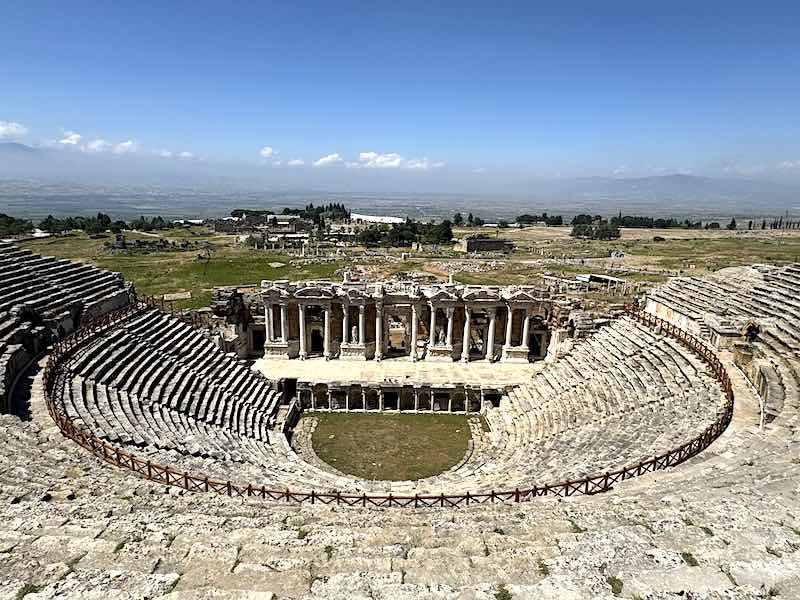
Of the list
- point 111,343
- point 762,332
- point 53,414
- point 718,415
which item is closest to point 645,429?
point 718,415

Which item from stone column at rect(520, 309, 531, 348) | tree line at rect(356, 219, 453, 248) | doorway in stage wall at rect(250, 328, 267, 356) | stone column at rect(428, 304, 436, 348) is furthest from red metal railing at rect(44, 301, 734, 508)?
tree line at rect(356, 219, 453, 248)

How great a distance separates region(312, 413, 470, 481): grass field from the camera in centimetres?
2539

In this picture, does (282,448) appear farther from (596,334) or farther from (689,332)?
(689,332)

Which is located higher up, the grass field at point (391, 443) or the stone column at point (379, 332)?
the stone column at point (379, 332)

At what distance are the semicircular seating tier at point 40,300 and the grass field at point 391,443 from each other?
1413cm

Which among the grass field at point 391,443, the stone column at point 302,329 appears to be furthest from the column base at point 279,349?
the grass field at point 391,443

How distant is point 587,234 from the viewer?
152125mm

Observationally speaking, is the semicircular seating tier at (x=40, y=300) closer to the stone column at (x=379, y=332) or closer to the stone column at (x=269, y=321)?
the stone column at (x=269, y=321)

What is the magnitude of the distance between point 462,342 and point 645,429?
19.2 metres

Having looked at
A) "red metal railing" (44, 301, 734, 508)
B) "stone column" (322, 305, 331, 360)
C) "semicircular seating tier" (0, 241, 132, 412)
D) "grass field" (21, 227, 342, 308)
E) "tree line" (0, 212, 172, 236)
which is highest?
"semicircular seating tier" (0, 241, 132, 412)

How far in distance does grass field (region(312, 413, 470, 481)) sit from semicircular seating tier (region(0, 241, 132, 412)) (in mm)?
14128

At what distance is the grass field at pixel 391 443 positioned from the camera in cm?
2539

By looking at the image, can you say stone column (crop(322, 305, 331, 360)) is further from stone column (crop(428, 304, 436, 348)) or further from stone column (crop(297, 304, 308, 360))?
stone column (crop(428, 304, 436, 348))

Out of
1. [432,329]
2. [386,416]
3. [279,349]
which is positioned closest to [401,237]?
[432,329]
